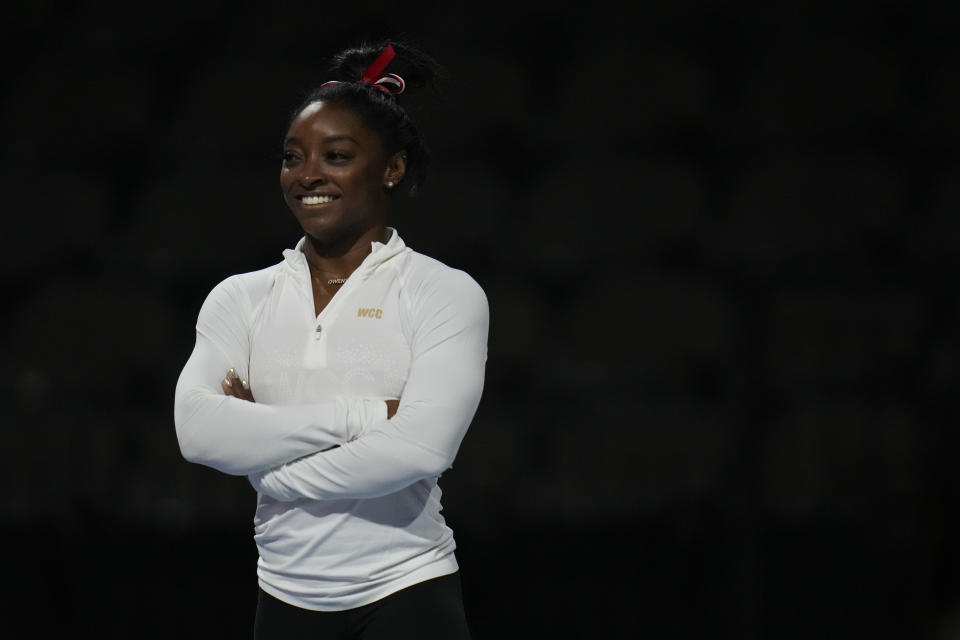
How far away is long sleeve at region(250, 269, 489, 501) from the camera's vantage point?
1.35m

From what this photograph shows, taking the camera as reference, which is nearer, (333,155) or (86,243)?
(333,155)

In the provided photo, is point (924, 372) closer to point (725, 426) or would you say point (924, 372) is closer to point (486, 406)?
point (725, 426)

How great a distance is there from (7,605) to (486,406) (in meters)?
1.29

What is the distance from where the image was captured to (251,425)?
1.39 meters

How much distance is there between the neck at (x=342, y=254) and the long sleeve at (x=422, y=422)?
0.41 feet

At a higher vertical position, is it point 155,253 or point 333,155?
point 333,155

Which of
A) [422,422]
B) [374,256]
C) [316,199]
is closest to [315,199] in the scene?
[316,199]

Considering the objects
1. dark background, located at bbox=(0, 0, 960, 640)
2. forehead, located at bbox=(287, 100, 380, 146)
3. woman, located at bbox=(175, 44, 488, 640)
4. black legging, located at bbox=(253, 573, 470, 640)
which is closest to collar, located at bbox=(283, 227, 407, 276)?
woman, located at bbox=(175, 44, 488, 640)

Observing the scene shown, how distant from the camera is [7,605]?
2828mm

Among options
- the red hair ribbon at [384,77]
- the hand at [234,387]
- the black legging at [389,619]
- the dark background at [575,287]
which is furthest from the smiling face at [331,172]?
the dark background at [575,287]

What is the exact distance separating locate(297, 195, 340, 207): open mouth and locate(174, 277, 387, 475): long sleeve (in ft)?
0.82

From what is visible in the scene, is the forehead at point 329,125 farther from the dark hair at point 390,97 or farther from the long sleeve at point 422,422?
the long sleeve at point 422,422

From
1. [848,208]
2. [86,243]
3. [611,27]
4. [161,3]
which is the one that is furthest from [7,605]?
[848,208]

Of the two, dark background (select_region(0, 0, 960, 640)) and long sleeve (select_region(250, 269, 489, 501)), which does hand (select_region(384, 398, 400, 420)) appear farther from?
dark background (select_region(0, 0, 960, 640))
